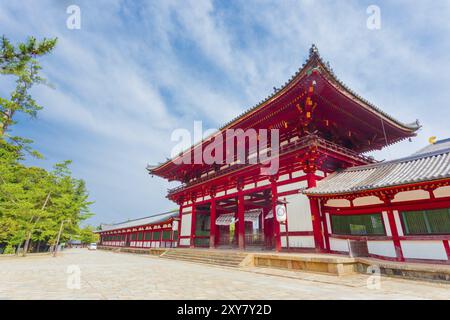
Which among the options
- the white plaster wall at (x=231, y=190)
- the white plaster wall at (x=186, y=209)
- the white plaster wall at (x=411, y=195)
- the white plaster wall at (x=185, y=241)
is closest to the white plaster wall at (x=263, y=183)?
the white plaster wall at (x=231, y=190)

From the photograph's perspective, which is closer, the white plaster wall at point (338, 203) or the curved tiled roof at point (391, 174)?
the curved tiled roof at point (391, 174)

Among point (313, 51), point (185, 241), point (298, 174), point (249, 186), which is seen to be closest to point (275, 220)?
point (298, 174)

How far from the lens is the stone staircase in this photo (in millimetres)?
10820

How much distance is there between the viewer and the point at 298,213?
10.6 m

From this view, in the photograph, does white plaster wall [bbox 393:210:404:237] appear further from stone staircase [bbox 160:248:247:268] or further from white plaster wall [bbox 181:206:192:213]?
white plaster wall [bbox 181:206:192:213]

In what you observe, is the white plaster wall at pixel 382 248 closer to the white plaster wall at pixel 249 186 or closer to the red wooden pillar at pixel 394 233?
the red wooden pillar at pixel 394 233

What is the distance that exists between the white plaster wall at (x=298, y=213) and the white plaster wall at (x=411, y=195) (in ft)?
10.7

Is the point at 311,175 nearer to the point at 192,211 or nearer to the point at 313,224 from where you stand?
the point at 313,224

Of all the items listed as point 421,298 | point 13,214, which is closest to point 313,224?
point 421,298

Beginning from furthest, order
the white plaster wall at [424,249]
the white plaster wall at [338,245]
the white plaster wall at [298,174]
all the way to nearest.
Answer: the white plaster wall at [298,174] → the white plaster wall at [338,245] → the white plaster wall at [424,249]

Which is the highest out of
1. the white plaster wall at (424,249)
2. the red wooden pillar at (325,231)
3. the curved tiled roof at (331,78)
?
the curved tiled roof at (331,78)

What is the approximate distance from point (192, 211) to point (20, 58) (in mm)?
13500

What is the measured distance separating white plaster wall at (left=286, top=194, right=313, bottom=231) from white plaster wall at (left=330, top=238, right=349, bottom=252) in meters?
0.98

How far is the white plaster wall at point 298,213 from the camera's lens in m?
10.2
